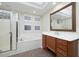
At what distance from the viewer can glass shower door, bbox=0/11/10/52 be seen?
190 cm

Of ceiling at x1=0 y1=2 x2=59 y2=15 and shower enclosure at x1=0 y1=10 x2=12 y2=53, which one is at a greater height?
ceiling at x1=0 y1=2 x2=59 y2=15

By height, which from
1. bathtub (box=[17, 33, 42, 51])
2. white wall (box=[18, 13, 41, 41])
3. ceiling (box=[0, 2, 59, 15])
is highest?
ceiling (box=[0, 2, 59, 15])

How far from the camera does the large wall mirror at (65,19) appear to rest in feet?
5.36

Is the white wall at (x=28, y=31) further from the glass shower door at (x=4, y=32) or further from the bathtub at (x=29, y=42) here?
the glass shower door at (x=4, y=32)

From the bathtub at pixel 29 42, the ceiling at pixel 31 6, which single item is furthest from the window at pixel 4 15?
the bathtub at pixel 29 42

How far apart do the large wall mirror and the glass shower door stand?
128 centimetres

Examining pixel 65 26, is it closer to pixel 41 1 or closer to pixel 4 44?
pixel 41 1

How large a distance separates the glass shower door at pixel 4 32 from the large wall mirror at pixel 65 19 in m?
1.28

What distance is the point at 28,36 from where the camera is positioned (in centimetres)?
205

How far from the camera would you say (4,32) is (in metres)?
1.94

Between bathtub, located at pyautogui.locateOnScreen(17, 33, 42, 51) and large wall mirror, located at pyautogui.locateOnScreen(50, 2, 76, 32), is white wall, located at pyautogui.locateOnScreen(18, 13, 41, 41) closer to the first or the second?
bathtub, located at pyautogui.locateOnScreen(17, 33, 42, 51)

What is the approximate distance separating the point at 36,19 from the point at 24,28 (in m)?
0.42

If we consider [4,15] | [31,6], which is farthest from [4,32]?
[31,6]

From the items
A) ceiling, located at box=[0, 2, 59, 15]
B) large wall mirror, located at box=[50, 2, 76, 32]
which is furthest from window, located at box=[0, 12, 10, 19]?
large wall mirror, located at box=[50, 2, 76, 32]
